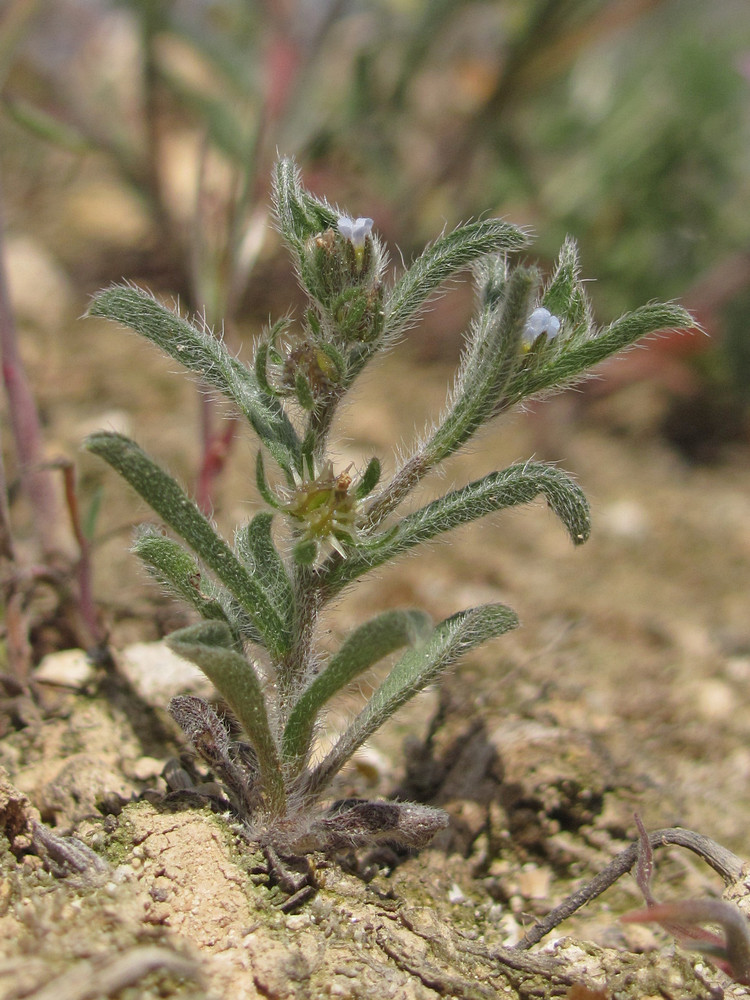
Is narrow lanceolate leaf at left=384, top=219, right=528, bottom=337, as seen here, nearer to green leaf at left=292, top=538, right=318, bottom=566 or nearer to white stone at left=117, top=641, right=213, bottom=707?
green leaf at left=292, top=538, right=318, bottom=566

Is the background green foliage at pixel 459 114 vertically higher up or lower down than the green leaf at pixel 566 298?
higher up

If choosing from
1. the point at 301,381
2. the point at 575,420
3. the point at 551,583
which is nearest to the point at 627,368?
the point at 575,420

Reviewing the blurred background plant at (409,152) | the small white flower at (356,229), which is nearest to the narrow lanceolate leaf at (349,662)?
the small white flower at (356,229)

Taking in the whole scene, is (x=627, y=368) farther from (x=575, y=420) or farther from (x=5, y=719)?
(x=5, y=719)

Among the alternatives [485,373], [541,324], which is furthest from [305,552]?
[541,324]

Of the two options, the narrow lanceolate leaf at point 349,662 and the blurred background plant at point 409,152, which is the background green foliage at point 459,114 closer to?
the blurred background plant at point 409,152

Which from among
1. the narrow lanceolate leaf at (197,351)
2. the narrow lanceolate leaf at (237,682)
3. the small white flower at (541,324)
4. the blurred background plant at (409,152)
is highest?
the blurred background plant at (409,152)
